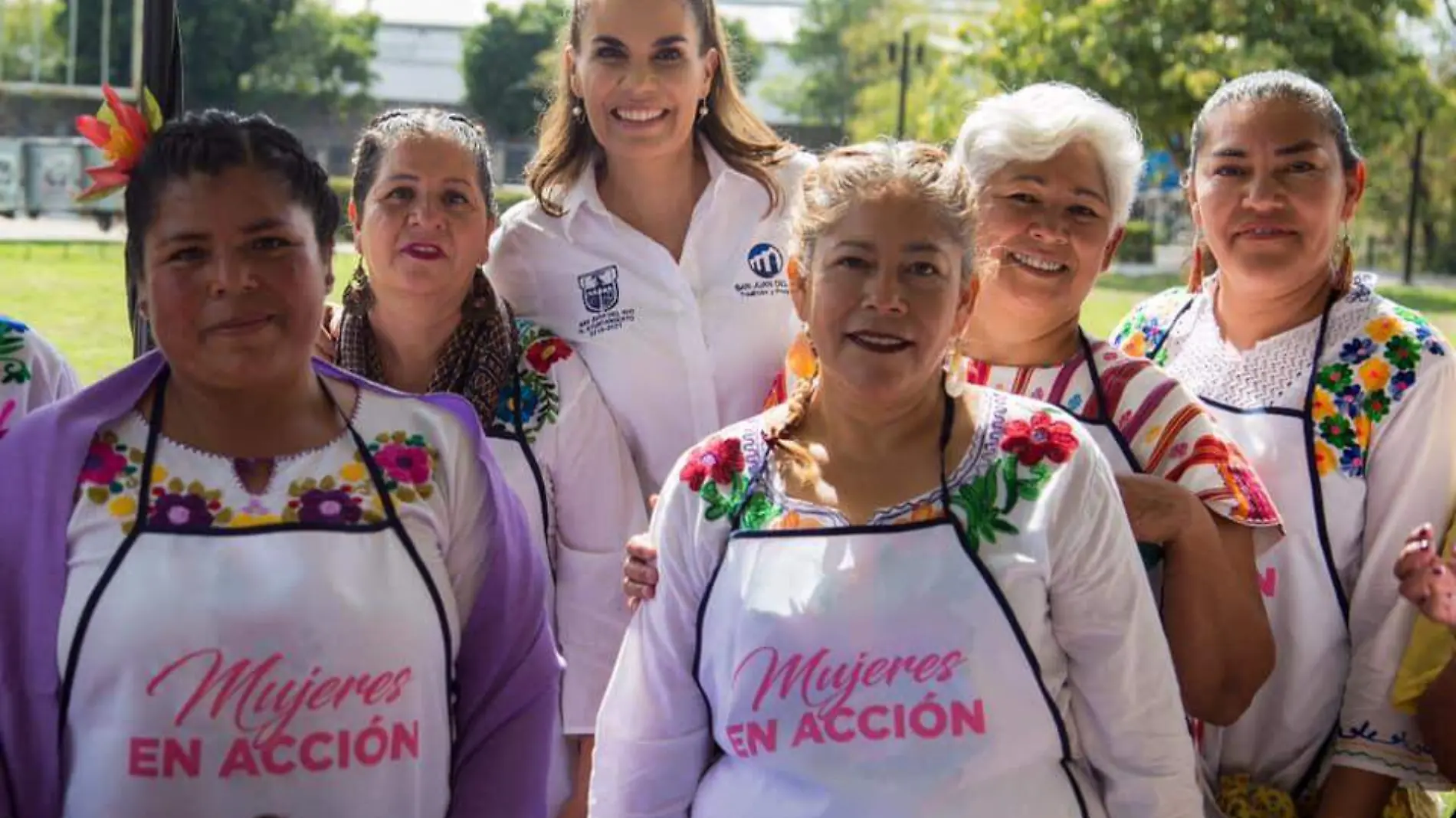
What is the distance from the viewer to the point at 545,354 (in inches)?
105

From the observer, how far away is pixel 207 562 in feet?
5.76

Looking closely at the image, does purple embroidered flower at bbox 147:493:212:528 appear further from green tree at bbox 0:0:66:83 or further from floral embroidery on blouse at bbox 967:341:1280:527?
green tree at bbox 0:0:66:83

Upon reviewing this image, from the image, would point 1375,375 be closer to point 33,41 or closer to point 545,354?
point 545,354

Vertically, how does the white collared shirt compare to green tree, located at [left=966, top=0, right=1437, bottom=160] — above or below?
below

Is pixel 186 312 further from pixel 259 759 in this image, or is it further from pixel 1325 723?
pixel 1325 723

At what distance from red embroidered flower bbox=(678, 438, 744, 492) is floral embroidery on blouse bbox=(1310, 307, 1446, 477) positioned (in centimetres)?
99

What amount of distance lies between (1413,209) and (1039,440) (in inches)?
555

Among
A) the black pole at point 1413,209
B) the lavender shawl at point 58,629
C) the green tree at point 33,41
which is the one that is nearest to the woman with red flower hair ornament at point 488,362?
the lavender shawl at point 58,629

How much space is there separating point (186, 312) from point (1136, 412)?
50.9 inches

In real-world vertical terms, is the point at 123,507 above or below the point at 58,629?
above

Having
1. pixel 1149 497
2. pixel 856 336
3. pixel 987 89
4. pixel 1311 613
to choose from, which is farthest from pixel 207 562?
pixel 987 89

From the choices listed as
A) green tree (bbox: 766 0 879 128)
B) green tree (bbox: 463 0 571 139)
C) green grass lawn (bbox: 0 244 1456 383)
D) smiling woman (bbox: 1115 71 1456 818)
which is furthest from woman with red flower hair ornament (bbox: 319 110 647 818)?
green tree (bbox: 463 0 571 139)

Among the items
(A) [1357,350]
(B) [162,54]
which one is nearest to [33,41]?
(B) [162,54]

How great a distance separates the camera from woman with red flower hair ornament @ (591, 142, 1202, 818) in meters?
1.79
